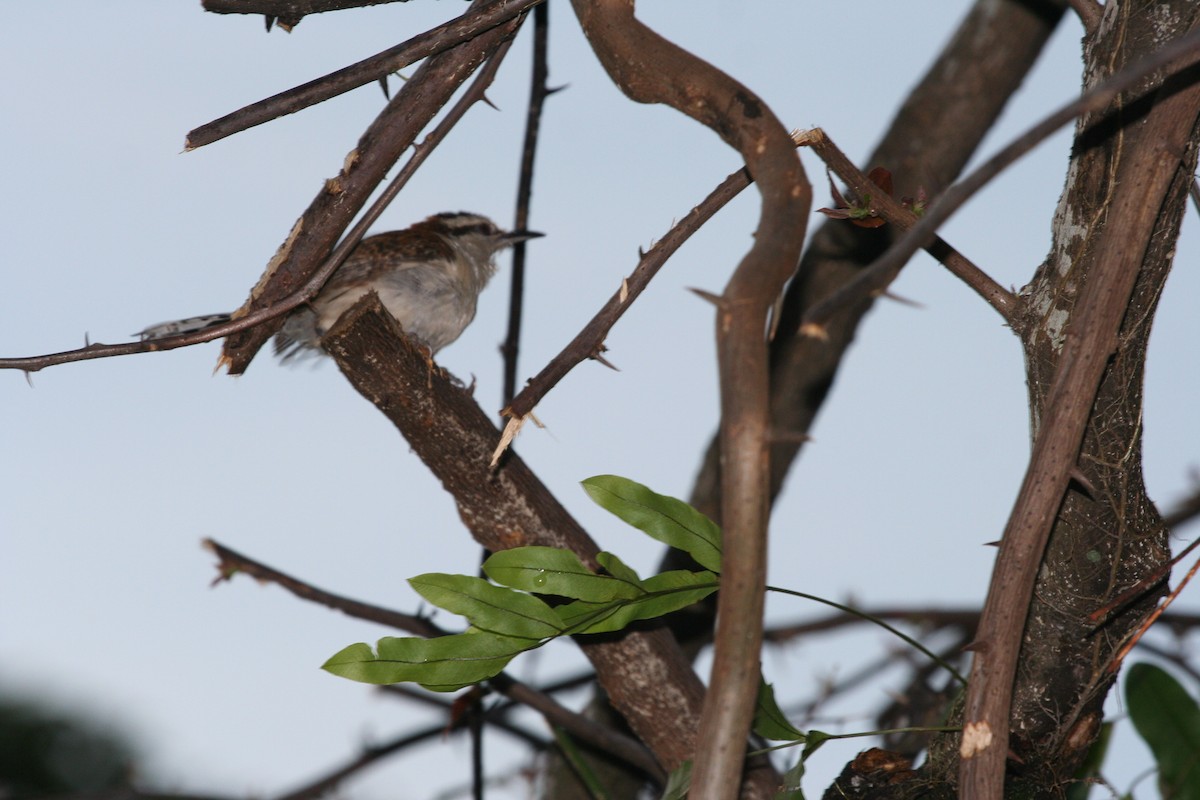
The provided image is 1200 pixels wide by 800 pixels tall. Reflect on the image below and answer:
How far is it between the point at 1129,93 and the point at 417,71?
1.53m

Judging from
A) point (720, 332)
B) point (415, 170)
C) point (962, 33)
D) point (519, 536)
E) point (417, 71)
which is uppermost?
point (962, 33)

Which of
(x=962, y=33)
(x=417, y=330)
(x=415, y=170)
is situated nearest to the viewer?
(x=415, y=170)

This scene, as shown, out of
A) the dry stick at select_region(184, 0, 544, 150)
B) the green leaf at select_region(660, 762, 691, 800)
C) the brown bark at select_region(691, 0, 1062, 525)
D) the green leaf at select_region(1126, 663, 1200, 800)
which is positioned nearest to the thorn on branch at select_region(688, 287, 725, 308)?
the dry stick at select_region(184, 0, 544, 150)

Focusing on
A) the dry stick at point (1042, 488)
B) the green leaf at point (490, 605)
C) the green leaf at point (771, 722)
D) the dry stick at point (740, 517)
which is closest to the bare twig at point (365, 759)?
the green leaf at point (771, 722)

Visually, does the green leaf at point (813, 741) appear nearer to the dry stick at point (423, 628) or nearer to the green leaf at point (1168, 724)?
the green leaf at point (1168, 724)

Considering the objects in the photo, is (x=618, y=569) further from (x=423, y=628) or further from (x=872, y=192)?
(x=423, y=628)

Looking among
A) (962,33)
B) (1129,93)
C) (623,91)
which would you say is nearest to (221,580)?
(623,91)

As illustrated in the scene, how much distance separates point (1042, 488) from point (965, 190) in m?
0.62

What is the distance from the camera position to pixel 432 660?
7.23 ft

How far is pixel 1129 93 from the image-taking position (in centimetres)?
234

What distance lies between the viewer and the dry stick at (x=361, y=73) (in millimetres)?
2266

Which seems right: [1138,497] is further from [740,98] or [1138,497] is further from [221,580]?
[221,580]

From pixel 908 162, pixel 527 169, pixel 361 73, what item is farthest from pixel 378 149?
pixel 908 162

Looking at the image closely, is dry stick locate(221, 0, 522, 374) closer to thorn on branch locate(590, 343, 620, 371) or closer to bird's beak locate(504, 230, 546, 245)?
thorn on branch locate(590, 343, 620, 371)
